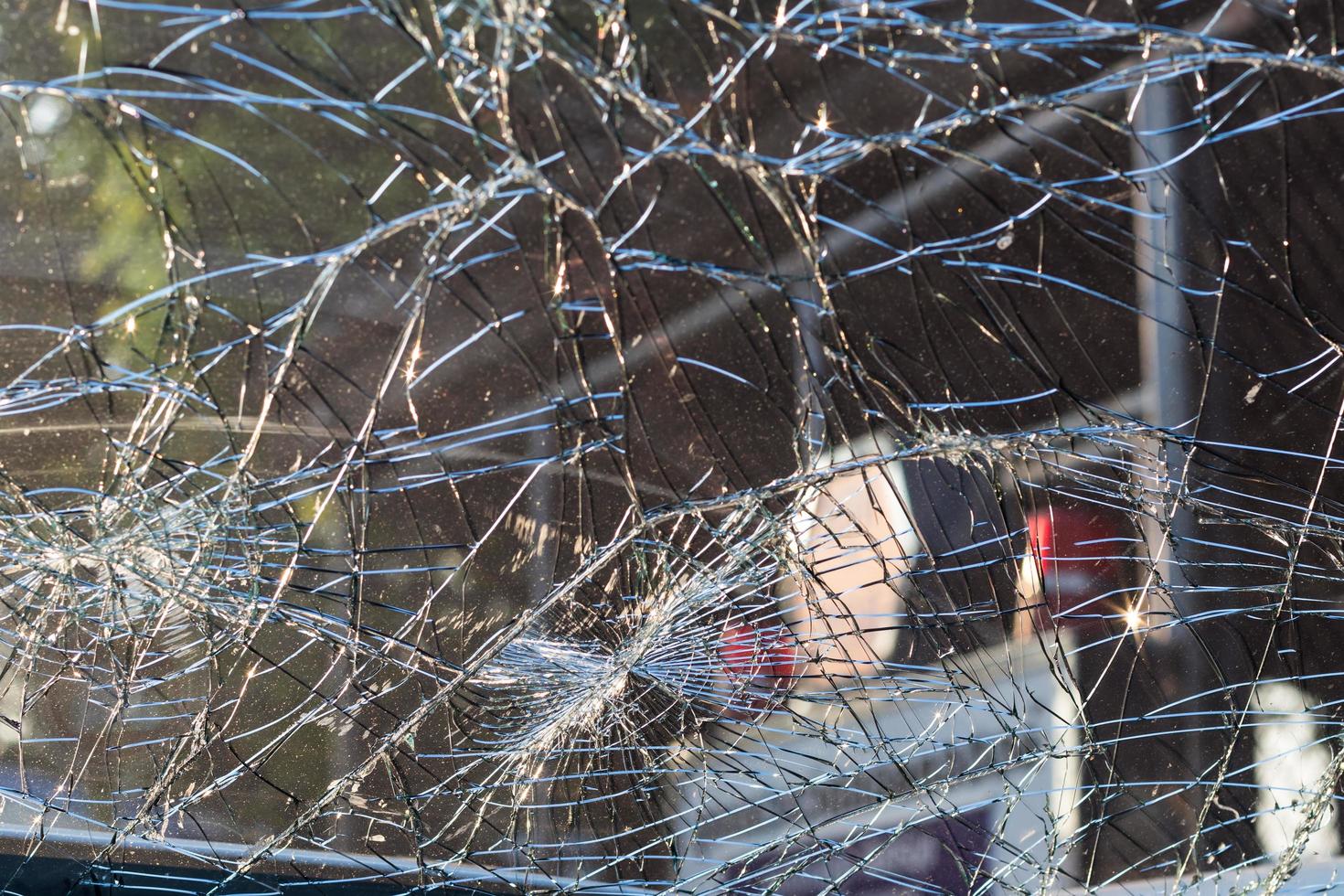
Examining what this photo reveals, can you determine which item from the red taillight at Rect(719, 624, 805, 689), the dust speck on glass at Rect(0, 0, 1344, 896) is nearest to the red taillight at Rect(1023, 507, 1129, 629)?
the dust speck on glass at Rect(0, 0, 1344, 896)

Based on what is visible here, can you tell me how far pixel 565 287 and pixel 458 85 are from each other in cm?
10

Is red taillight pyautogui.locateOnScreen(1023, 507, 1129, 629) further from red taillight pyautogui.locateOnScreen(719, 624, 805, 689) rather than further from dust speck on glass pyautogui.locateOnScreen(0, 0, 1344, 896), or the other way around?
red taillight pyautogui.locateOnScreen(719, 624, 805, 689)

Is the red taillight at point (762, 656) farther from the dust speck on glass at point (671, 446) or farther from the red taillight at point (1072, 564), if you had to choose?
the red taillight at point (1072, 564)

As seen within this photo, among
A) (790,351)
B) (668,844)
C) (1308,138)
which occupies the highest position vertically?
(1308,138)

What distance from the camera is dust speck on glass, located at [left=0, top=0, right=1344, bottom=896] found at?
0.42 meters

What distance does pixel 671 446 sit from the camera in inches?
18.0

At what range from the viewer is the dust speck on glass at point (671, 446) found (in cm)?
42

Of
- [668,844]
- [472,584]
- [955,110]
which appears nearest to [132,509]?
[472,584]

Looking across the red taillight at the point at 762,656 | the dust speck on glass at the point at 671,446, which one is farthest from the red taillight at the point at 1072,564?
the red taillight at the point at 762,656

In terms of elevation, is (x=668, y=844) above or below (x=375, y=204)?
below

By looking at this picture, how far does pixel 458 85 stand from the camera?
1.36ft

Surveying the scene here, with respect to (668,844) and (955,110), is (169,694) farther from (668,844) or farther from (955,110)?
(955,110)

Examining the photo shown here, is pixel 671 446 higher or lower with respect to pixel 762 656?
higher

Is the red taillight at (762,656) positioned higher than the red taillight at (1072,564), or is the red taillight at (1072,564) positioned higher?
the red taillight at (1072,564)
